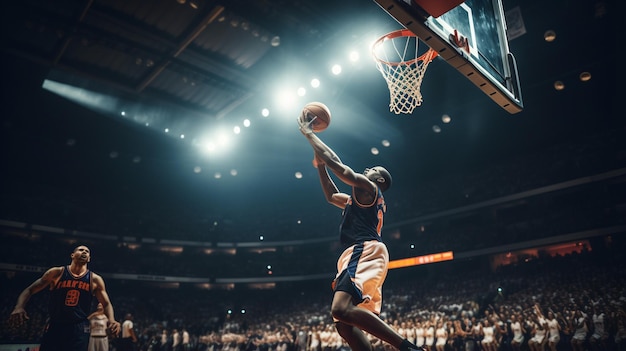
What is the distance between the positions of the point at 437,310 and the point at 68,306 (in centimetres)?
1436

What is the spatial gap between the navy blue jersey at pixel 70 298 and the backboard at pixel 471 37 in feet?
14.0

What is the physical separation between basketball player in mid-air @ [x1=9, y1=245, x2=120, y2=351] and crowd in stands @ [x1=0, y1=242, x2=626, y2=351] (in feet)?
34.0

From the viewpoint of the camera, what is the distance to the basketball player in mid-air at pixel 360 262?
9.23 feet

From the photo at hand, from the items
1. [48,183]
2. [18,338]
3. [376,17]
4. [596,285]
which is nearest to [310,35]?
[376,17]

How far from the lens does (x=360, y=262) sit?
309 centimetres

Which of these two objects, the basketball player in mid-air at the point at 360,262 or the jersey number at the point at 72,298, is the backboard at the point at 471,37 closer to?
the basketball player in mid-air at the point at 360,262

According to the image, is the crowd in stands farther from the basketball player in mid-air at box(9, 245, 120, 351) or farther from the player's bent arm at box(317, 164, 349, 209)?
the basketball player in mid-air at box(9, 245, 120, 351)

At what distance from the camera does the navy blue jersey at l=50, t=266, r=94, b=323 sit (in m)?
4.52

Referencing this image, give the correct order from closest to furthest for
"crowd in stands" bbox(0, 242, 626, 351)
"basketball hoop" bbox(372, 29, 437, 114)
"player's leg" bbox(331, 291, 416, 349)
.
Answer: "player's leg" bbox(331, 291, 416, 349) < "basketball hoop" bbox(372, 29, 437, 114) < "crowd in stands" bbox(0, 242, 626, 351)

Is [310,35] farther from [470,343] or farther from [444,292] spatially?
[444,292]

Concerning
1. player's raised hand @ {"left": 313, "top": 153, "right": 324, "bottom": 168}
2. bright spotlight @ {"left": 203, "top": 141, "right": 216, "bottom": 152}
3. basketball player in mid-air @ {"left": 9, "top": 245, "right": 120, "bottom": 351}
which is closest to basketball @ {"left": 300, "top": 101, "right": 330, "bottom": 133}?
player's raised hand @ {"left": 313, "top": 153, "right": 324, "bottom": 168}

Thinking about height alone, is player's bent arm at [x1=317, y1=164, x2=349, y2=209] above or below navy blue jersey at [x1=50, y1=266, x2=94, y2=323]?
above

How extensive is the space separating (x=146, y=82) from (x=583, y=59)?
15.3 metres

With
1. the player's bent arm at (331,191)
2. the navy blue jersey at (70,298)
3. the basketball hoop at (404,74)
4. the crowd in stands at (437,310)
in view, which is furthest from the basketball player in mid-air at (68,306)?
the crowd in stands at (437,310)
